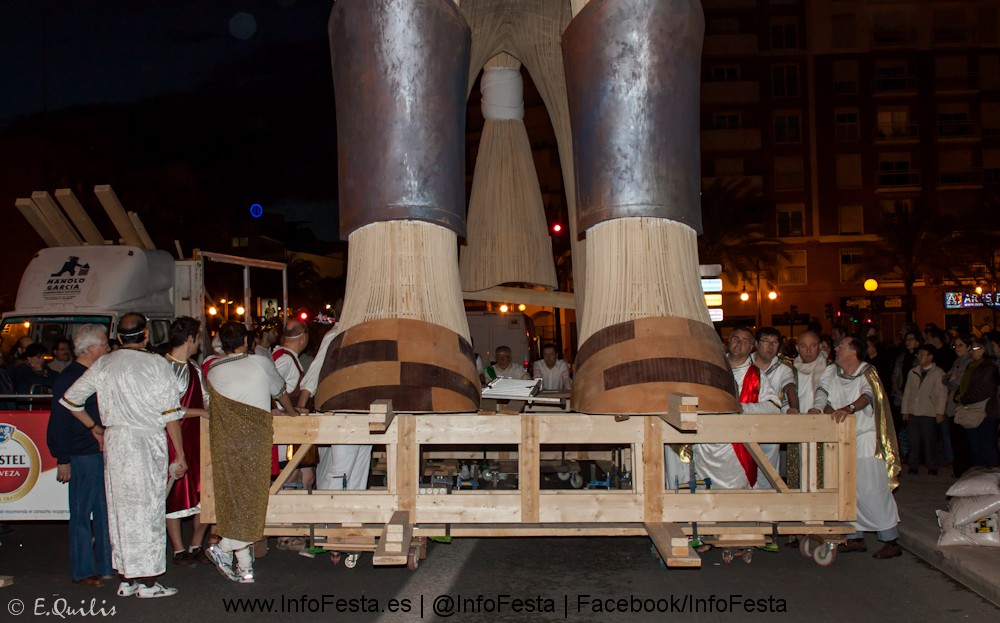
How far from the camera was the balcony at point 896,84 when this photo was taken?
135 ft

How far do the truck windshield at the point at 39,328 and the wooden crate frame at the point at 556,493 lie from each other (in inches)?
309

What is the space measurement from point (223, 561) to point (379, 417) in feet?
5.84

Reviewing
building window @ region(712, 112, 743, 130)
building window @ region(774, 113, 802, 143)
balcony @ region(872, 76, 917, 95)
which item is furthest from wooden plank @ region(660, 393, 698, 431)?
balcony @ region(872, 76, 917, 95)

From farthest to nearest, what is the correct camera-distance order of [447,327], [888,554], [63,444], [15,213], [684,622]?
[15,213] → [888,554] → [63,444] → [447,327] → [684,622]

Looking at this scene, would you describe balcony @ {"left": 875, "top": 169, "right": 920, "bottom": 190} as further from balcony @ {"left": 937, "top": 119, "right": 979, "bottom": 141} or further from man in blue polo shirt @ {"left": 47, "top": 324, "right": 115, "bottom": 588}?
man in blue polo shirt @ {"left": 47, "top": 324, "right": 115, "bottom": 588}

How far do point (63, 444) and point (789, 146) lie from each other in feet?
129

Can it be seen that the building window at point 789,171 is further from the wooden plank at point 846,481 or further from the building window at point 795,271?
the wooden plank at point 846,481

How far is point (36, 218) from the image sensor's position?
12797mm

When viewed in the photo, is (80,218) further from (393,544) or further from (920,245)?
(920,245)

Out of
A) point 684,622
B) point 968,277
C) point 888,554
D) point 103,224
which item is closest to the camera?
point 684,622

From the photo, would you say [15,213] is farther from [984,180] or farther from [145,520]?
[984,180]

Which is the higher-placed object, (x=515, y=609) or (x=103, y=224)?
(x=103, y=224)

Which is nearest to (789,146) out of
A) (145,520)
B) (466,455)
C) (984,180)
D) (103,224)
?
(984,180)

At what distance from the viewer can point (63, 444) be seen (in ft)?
19.9
